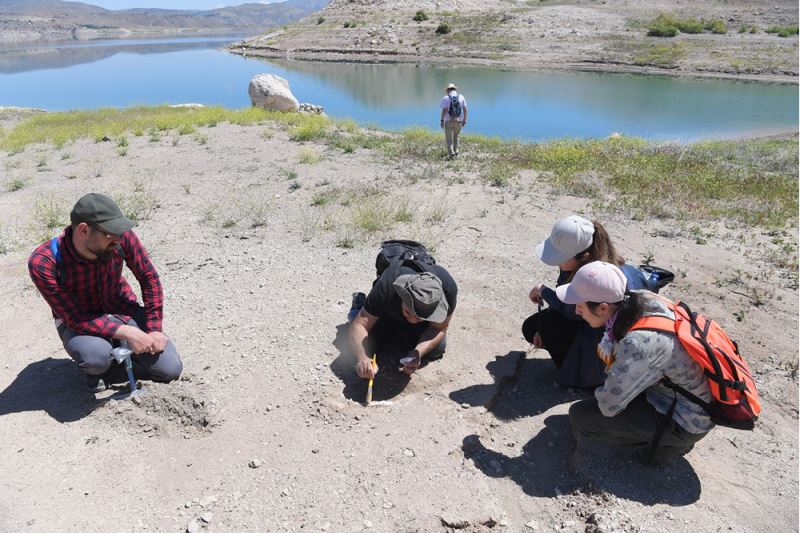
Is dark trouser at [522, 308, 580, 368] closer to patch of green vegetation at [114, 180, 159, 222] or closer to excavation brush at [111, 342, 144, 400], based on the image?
excavation brush at [111, 342, 144, 400]

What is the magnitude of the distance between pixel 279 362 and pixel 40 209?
5.64 metres

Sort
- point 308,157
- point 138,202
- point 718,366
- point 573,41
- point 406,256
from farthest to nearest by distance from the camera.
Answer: point 573,41
point 308,157
point 138,202
point 406,256
point 718,366

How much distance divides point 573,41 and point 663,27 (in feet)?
28.0

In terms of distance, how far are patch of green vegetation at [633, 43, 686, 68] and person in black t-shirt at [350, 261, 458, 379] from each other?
146 feet

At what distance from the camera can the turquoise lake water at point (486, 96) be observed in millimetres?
22703

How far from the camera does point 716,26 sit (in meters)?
49.6

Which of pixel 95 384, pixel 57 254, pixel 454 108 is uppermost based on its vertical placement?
pixel 454 108

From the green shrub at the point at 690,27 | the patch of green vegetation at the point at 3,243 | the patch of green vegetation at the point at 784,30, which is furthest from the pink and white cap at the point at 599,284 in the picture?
the green shrub at the point at 690,27

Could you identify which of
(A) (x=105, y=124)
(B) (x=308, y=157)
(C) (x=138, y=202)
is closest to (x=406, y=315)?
(C) (x=138, y=202)

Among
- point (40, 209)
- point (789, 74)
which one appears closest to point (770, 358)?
point (40, 209)

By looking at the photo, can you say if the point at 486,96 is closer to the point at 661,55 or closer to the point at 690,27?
the point at 661,55

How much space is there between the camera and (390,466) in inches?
126

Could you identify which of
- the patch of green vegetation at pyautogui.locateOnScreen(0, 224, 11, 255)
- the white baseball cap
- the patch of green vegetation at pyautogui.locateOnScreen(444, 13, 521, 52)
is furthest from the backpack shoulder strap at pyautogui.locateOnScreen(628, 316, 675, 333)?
the patch of green vegetation at pyautogui.locateOnScreen(444, 13, 521, 52)

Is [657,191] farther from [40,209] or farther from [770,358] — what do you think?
[40,209]
